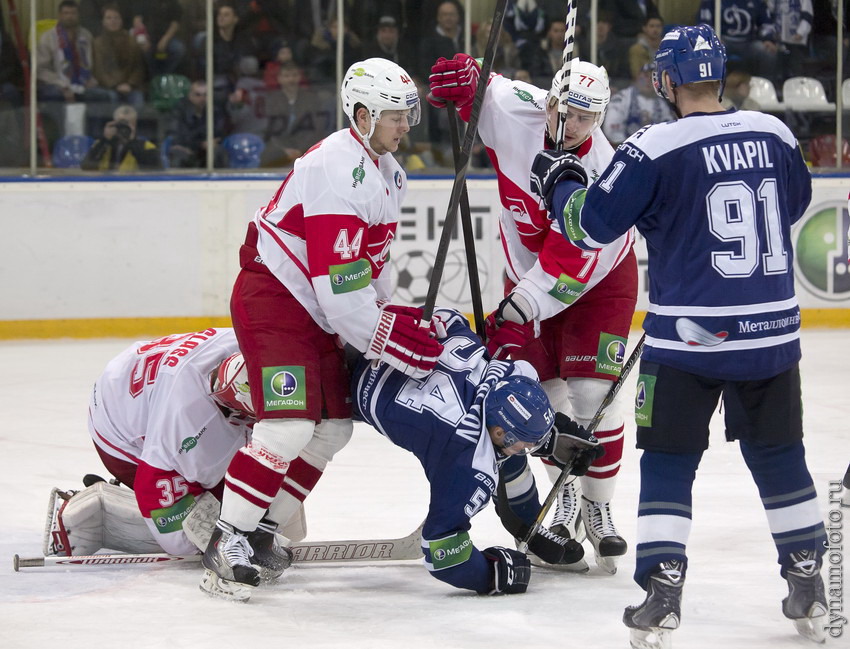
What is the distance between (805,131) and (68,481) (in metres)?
5.27

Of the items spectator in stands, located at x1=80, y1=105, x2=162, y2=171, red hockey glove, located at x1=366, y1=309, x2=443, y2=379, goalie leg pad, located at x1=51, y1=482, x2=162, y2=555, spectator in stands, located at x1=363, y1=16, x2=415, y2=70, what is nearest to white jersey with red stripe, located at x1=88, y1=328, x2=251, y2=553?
goalie leg pad, located at x1=51, y1=482, x2=162, y2=555

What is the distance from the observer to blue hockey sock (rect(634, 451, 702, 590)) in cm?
254

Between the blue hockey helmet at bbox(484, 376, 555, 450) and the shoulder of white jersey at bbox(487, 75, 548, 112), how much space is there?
33.3 inches

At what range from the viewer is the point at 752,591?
9.99 ft

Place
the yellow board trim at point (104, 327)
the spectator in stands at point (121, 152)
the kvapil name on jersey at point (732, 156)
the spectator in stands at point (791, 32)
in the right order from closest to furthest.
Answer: the kvapil name on jersey at point (732, 156) → the yellow board trim at point (104, 327) → the spectator in stands at point (121, 152) → the spectator in stands at point (791, 32)

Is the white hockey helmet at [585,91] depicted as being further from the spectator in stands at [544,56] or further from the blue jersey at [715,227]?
the spectator in stands at [544,56]

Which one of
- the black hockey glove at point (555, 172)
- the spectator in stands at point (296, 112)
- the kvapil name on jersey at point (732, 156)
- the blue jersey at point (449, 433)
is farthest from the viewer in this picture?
the spectator in stands at point (296, 112)

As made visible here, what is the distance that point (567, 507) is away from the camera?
3.52 m

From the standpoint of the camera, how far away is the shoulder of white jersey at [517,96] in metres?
3.43

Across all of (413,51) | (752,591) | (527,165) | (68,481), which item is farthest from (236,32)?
(752,591)

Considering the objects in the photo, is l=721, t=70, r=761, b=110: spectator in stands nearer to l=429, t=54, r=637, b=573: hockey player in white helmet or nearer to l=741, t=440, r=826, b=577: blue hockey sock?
l=429, t=54, r=637, b=573: hockey player in white helmet

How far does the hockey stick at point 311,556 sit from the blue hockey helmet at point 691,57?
53.2 inches

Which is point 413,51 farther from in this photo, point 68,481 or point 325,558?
point 325,558

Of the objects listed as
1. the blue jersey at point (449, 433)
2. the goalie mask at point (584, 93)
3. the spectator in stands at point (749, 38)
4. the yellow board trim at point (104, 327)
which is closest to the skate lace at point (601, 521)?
the blue jersey at point (449, 433)
